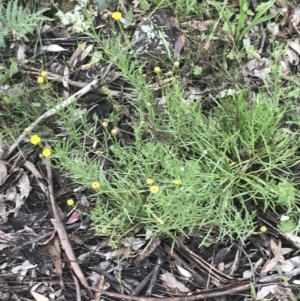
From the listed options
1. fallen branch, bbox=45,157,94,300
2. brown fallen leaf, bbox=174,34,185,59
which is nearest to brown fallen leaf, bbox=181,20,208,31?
brown fallen leaf, bbox=174,34,185,59

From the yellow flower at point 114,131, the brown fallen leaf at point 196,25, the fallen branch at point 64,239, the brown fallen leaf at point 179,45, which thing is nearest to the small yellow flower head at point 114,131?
the yellow flower at point 114,131

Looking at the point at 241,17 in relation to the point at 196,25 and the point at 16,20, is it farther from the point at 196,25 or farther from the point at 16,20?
the point at 16,20

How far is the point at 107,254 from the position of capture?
2123 mm

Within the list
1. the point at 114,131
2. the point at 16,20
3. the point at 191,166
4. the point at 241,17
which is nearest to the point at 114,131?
the point at 114,131

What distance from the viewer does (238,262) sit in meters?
2.08

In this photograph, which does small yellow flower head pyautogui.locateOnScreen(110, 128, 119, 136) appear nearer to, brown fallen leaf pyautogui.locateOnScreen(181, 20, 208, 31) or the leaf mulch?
the leaf mulch

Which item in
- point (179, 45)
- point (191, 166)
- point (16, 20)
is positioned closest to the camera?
point (191, 166)

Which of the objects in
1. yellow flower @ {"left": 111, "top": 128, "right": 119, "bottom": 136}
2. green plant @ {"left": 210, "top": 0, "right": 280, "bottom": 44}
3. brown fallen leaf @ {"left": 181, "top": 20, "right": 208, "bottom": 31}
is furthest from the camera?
brown fallen leaf @ {"left": 181, "top": 20, "right": 208, "bottom": 31}

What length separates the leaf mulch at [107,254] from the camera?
205cm

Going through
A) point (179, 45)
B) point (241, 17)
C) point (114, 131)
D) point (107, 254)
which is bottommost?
point (107, 254)

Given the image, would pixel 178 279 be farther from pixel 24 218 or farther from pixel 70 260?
pixel 24 218

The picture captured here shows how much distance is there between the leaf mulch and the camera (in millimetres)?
2051

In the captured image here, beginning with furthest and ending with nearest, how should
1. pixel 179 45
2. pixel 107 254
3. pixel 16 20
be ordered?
pixel 179 45 < pixel 16 20 < pixel 107 254

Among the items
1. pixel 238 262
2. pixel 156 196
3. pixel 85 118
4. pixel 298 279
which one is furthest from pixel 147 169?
pixel 298 279
